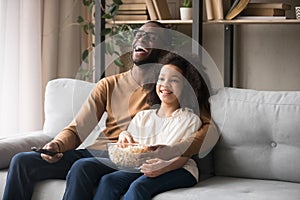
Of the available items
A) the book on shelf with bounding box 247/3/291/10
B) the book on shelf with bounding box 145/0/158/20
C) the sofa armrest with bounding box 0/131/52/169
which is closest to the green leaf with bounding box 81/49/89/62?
the book on shelf with bounding box 145/0/158/20

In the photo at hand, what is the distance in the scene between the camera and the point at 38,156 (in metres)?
2.93

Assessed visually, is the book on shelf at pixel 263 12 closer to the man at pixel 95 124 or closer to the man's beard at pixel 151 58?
the man at pixel 95 124

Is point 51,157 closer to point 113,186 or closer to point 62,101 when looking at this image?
point 113,186

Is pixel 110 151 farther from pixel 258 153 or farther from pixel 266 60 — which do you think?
pixel 266 60

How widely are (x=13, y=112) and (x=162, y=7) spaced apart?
107cm

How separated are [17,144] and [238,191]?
1082 millimetres

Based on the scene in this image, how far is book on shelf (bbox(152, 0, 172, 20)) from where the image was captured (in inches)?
144

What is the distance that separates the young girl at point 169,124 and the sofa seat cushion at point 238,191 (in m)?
0.07

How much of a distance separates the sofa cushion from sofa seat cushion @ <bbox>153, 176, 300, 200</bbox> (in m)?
0.81

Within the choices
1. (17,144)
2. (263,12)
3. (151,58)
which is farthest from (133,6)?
(17,144)

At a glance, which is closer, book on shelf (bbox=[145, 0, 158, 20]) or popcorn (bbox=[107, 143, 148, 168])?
popcorn (bbox=[107, 143, 148, 168])

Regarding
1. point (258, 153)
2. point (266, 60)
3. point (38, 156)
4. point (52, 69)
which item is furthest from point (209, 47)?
point (38, 156)

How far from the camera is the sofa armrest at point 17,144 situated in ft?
9.92

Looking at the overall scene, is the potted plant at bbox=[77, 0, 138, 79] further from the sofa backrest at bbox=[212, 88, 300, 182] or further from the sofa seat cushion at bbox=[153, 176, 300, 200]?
the sofa seat cushion at bbox=[153, 176, 300, 200]
